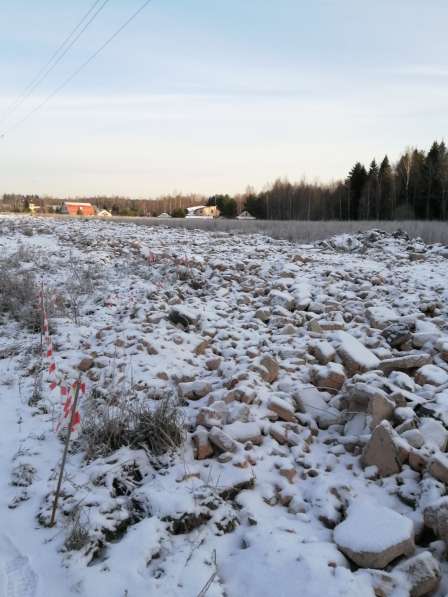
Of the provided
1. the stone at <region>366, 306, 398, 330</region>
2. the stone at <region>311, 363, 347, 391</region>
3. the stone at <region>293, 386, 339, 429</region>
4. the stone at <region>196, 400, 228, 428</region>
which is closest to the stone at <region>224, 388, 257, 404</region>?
the stone at <region>196, 400, 228, 428</region>

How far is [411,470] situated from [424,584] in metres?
0.95

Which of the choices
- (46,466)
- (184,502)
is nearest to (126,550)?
(184,502)

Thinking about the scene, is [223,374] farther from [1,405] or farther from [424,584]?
[424,584]

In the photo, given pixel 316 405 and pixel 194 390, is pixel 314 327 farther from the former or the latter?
pixel 194 390

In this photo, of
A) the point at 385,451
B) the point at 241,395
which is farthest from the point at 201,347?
the point at 385,451

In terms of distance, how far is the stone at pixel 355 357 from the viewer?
15.5ft

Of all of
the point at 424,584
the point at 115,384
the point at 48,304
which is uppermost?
the point at 48,304

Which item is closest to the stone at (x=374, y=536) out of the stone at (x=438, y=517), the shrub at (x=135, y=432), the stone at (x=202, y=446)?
the stone at (x=438, y=517)

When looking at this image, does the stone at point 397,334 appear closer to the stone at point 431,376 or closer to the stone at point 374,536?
the stone at point 431,376

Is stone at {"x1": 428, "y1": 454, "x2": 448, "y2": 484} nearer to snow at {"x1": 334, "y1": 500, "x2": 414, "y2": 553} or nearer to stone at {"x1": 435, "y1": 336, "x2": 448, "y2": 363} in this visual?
snow at {"x1": 334, "y1": 500, "x2": 414, "y2": 553}

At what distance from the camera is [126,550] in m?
2.52

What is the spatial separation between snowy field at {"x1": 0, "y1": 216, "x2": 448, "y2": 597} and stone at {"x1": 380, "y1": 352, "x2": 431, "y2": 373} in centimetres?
2

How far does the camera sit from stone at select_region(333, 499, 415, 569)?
2404 millimetres

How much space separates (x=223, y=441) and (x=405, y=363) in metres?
2.28
